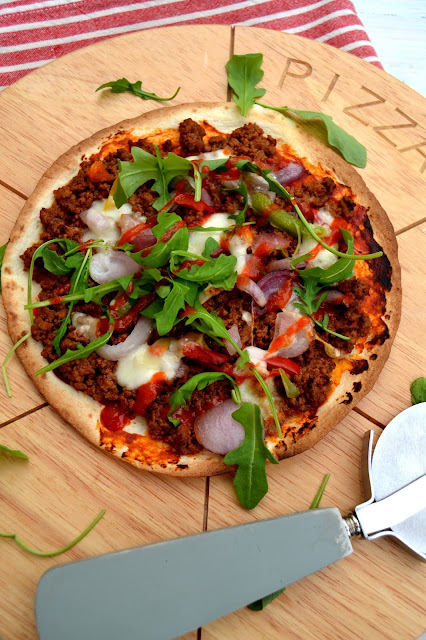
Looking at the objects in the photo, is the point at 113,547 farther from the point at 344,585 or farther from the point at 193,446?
the point at 344,585

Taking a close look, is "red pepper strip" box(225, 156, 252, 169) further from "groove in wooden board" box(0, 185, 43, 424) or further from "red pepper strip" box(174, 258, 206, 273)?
"groove in wooden board" box(0, 185, 43, 424)

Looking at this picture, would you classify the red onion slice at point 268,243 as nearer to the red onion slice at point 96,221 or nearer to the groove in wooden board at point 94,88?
the red onion slice at point 96,221

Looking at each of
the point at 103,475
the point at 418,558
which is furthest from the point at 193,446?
the point at 418,558

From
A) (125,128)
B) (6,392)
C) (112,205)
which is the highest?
(125,128)

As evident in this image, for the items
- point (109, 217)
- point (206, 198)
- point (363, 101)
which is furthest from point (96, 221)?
point (363, 101)

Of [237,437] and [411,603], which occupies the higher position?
[237,437]

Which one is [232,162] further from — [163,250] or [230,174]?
[163,250]

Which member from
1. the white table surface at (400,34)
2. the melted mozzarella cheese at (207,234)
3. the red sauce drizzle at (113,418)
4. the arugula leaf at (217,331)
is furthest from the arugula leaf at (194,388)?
the white table surface at (400,34)
